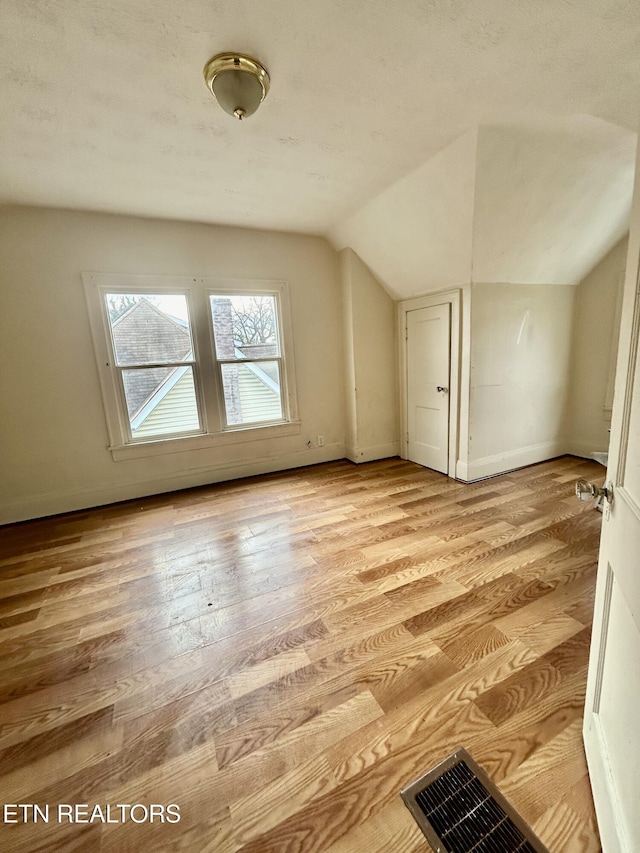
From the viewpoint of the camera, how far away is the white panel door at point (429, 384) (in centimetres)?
337

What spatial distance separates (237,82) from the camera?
4.92 ft

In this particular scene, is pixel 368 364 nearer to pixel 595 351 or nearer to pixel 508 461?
pixel 508 461

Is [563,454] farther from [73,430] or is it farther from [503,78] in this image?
[73,430]

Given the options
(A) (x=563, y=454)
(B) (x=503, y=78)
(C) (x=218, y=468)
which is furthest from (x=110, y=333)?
(A) (x=563, y=454)

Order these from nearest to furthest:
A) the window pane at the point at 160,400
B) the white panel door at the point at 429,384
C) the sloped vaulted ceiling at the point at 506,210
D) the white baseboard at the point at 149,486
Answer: the sloped vaulted ceiling at the point at 506,210 < the white baseboard at the point at 149,486 < the window pane at the point at 160,400 < the white panel door at the point at 429,384

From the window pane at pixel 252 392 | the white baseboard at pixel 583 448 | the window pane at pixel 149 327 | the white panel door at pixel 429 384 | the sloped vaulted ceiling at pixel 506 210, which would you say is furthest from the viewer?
the white baseboard at pixel 583 448

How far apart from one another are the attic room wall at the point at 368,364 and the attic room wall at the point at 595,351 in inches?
79.2

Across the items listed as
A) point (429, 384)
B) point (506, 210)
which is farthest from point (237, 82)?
point (429, 384)

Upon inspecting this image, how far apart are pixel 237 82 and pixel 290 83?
0.26 m

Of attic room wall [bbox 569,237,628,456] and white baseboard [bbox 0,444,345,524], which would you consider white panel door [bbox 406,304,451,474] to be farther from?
attic room wall [bbox 569,237,628,456]

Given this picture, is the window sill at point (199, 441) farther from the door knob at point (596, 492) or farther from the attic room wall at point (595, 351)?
the attic room wall at point (595, 351)

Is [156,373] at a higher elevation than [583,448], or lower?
higher

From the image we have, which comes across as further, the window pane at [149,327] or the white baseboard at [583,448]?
the white baseboard at [583,448]

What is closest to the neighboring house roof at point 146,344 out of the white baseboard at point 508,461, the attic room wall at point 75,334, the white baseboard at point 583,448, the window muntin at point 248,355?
the attic room wall at point 75,334
